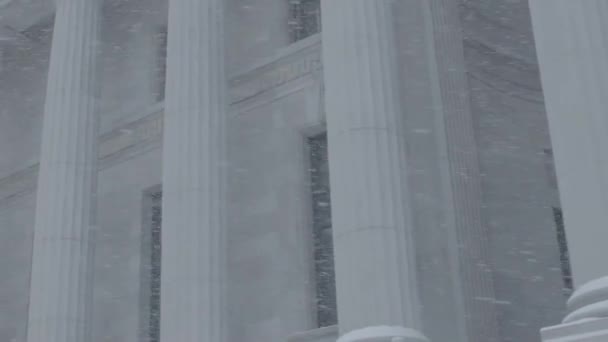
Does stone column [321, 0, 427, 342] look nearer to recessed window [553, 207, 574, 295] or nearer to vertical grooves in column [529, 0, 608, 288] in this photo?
vertical grooves in column [529, 0, 608, 288]

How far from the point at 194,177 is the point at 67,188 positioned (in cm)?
595

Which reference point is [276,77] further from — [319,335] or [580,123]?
[580,123]

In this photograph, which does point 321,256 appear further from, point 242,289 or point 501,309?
point 501,309

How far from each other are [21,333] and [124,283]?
248 inches

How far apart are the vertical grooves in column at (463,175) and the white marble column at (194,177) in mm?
5987

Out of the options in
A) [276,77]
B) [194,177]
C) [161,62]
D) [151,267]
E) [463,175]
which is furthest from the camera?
[161,62]

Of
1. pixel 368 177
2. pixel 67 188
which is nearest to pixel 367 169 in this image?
pixel 368 177

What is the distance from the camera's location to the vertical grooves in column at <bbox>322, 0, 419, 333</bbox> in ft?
60.6

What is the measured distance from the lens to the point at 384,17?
21328mm

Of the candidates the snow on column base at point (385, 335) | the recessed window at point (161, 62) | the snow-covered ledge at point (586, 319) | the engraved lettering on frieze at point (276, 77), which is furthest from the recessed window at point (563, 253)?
the snow-covered ledge at point (586, 319)

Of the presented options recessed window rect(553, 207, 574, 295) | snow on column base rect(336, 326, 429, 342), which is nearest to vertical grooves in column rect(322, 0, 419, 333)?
snow on column base rect(336, 326, 429, 342)

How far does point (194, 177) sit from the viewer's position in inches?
967

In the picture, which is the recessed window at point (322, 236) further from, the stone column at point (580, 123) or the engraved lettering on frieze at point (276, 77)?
the stone column at point (580, 123)

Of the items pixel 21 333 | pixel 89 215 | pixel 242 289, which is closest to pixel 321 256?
pixel 242 289
